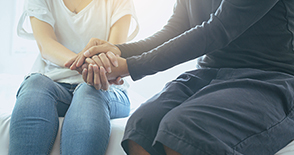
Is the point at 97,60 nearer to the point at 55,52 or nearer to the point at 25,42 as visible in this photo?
the point at 55,52

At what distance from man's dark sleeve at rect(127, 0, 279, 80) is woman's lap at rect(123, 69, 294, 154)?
0.39 ft

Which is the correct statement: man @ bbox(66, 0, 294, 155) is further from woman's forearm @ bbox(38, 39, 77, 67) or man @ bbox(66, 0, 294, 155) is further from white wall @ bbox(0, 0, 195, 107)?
white wall @ bbox(0, 0, 195, 107)

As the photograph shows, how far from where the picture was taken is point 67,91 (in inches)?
39.8

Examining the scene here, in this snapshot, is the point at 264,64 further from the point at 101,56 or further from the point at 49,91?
the point at 49,91

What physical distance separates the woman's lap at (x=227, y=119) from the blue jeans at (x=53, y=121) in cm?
14

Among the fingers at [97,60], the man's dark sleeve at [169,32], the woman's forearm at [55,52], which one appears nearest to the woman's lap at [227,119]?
the fingers at [97,60]

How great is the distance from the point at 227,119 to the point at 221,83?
164 mm

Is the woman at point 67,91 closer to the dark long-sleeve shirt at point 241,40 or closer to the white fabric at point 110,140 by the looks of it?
the white fabric at point 110,140

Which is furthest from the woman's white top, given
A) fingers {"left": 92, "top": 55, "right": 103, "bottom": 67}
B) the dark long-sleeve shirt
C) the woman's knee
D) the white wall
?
the white wall

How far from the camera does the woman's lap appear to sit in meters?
0.52

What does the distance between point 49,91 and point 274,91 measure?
73 centimetres

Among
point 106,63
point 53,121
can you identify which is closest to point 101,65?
point 106,63

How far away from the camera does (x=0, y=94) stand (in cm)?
124

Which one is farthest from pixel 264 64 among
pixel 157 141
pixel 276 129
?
pixel 157 141
